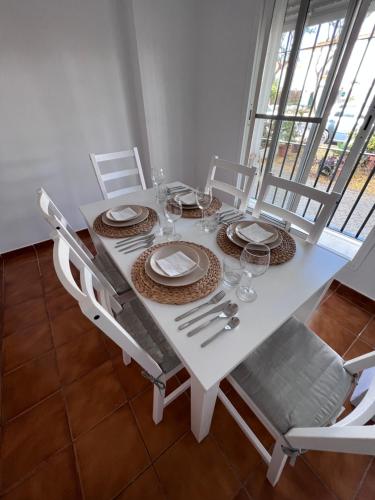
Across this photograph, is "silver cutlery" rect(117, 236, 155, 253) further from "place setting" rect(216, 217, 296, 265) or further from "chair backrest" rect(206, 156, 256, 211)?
"chair backrest" rect(206, 156, 256, 211)

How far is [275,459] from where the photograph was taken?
0.75 metres

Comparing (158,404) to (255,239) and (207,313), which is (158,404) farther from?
(255,239)

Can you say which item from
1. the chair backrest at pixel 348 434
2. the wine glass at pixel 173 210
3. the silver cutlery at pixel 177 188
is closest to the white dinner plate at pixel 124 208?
the wine glass at pixel 173 210

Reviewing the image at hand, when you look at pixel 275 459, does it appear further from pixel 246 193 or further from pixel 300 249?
pixel 246 193

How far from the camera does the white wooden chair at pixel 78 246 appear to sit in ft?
3.08

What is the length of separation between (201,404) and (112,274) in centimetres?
78

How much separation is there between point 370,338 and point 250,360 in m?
1.11

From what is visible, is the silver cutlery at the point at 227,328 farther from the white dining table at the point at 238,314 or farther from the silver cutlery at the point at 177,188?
the silver cutlery at the point at 177,188

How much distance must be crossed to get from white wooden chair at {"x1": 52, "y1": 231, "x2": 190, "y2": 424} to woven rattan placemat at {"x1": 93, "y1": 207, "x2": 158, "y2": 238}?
0.73 feet

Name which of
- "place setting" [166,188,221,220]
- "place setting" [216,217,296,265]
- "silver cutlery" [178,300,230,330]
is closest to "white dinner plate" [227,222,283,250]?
"place setting" [216,217,296,265]

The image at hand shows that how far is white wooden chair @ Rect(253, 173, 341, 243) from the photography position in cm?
98

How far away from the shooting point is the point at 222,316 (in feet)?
2.18

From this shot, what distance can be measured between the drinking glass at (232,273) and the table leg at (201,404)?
33cm

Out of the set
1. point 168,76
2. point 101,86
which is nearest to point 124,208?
point 101,86
